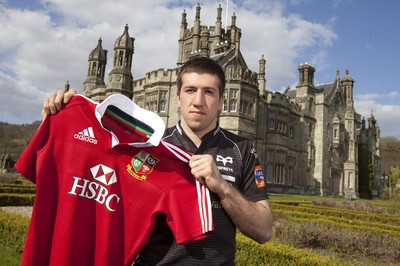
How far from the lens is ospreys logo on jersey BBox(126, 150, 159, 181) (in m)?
2.23

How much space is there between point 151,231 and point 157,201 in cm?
19

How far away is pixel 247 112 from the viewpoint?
27875 mm

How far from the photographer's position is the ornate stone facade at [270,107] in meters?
27.6

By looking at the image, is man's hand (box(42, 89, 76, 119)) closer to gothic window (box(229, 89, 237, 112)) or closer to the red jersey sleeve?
the red jersey sleeve

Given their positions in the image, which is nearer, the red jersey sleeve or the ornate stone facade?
the red jersey sleeve

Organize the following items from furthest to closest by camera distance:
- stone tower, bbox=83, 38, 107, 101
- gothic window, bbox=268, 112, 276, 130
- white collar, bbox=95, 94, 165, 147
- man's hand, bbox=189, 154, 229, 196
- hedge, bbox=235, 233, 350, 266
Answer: stone tower, bbox=83, 38, 107, 101, gothic window, bbox=268, 112, 276, 130, hedge, bbox=235, 233, 350, 266, white collar, bbox=95, 94, 165, 147, man's hand, bbox=189, 154, 229, 196

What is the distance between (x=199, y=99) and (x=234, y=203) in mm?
720

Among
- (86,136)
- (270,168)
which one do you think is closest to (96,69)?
(270,168)

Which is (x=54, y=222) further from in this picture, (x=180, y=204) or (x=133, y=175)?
(x=180, y=204)

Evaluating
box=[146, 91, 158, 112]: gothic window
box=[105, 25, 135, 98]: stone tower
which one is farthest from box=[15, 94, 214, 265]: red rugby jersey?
box=[105, 25, 135, 98]: stone tower

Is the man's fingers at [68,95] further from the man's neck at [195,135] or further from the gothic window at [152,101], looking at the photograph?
the gothic window at [152,101]

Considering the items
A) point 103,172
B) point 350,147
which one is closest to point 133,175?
point 103,172

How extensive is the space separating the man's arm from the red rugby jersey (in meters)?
0.15

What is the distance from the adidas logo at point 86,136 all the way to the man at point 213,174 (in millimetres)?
248
